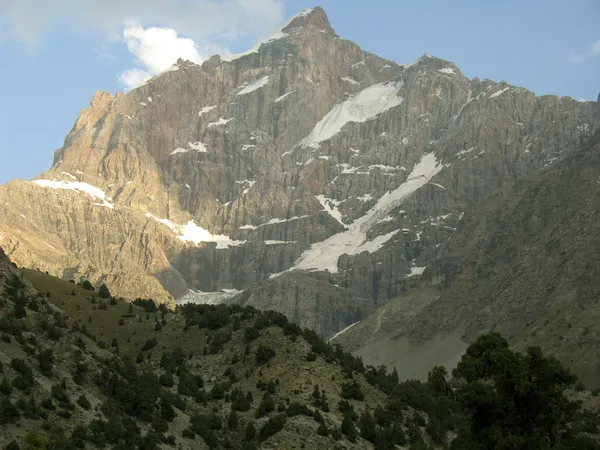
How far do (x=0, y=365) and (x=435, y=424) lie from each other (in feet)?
109

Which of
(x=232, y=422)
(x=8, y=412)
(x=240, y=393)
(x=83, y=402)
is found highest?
(x=240, y=393)

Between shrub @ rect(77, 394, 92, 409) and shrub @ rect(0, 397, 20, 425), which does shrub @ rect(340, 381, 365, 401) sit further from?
shrub @ rect(0, 397, 20, 425)

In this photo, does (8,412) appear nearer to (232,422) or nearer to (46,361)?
(46,361)

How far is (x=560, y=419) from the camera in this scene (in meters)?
57.1

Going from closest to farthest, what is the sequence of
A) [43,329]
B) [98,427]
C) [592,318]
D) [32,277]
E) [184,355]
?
[98,427] < [43,329] < [184,355] < [32,277] < [592,318]

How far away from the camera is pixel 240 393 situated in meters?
63.1

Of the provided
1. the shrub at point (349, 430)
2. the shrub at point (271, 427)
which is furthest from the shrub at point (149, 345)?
the shrub at point (349, 430)

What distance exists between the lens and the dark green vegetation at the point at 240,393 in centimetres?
4794

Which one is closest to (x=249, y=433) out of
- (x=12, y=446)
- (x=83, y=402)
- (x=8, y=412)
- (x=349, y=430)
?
(x=349, y=430)

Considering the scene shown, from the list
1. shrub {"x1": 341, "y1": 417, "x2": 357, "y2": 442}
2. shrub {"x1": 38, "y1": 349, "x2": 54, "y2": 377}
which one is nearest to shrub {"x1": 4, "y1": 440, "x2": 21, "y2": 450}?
shrub {"x1": 38, "y1": 349, "x2": 54, "y2": 377}

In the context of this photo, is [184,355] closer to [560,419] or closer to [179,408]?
[179,408]

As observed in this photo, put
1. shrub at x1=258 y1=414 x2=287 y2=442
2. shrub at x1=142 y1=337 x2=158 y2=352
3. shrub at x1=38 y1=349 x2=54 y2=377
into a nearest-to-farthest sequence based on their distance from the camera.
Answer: shrub at x1=38 y1=349 x2=54 y2=377, shrub at x1=258 y1=414 x2=287 y2=442, shrub at x1=142 y1=337 x2=158 y2=352

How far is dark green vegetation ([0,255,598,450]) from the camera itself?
4794cm

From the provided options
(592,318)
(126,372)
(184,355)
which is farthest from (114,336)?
(592,318)
